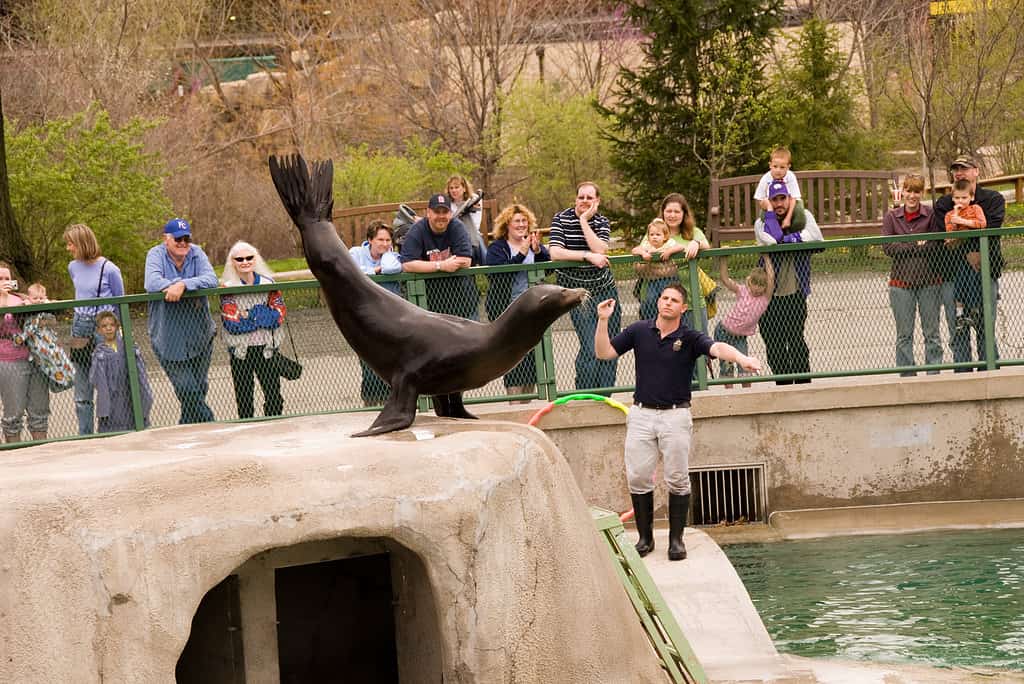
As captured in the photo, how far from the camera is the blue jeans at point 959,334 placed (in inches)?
438

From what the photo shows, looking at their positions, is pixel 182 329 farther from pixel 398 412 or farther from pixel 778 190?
pixel 778 190

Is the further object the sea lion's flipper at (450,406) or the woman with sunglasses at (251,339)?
the woman with sunglasses at (251,339)

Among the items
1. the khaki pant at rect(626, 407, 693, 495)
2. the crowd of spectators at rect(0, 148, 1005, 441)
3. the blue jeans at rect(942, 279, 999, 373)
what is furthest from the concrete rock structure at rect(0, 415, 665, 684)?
the blue jeans at rect(942, 279, 999, 373)

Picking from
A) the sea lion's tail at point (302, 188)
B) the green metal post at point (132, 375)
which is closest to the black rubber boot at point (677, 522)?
the sea lion's tail at point (302, 188)

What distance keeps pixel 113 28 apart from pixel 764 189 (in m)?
19.6

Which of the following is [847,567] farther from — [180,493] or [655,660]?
[180,493]

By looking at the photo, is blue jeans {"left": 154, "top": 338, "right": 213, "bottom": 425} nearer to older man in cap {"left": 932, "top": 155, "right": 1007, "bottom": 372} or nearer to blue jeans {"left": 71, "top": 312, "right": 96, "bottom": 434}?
blue jeans {"left": 71, "top": 312, "right": 96, "bottom": 434}

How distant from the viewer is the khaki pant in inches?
370

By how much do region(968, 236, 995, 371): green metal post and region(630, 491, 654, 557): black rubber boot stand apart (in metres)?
3.27

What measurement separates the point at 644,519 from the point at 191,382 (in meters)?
3.43

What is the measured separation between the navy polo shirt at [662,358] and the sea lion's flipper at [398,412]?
2.70m

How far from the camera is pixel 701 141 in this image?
68.7ft

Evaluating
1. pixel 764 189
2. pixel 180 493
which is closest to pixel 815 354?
pixel 764 189

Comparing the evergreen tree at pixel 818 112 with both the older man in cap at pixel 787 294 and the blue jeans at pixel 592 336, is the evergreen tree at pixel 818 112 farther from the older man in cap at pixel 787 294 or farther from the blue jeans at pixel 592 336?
the blue jeans at pixel 592 336
